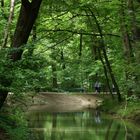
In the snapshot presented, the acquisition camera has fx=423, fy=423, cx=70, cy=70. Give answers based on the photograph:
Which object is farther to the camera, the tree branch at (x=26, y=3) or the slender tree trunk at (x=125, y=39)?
the slender tree trunk at (x=125, y=39)

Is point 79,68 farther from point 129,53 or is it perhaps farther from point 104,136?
point 104,136

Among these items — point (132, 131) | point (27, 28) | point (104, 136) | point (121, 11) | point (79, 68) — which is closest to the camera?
point (27, 28)

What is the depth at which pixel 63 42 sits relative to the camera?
28.6 metres

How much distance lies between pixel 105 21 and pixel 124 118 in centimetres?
715

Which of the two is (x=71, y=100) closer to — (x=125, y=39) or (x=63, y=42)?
(x=63, y=42)

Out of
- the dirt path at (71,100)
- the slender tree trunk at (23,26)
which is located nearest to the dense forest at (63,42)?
the slender tree trunk at (23,26)

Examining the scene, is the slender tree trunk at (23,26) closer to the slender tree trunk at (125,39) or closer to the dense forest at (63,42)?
the dense forest at (63,42)

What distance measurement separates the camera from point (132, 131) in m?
17.1

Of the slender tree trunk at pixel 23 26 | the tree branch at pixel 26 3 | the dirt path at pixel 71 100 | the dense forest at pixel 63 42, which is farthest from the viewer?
the dirt path at pixel 71 100

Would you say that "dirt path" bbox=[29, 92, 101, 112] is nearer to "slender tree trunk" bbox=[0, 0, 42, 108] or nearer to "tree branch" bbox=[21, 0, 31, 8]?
"slender tree trunk" bbox=[0, 0, 42, 108]

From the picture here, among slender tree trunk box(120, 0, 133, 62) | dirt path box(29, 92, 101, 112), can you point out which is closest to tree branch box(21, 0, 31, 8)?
slender tree trunk box(120, 0, 133, 62)

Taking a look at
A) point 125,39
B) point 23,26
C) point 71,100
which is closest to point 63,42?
point 125,39

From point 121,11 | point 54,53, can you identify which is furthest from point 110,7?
point 54,53

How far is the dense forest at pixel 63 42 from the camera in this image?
993cm
